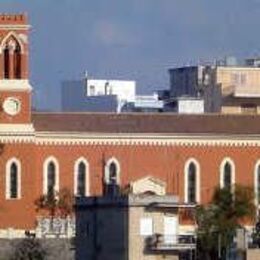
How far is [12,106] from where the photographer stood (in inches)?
6019

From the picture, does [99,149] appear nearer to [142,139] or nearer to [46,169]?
[142,139]

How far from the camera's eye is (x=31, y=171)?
152 meters

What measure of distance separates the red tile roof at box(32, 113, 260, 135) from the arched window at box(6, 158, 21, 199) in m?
3.21

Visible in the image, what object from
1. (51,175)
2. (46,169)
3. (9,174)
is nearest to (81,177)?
(51,175)

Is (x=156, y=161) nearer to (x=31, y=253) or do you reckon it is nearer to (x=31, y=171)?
(x=31, y=171)

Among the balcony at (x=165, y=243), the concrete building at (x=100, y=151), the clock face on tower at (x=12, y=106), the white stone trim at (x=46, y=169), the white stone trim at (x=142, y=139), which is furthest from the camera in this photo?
the white stone trim at (x=142, y=139)

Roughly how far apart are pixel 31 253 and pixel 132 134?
27403 mm

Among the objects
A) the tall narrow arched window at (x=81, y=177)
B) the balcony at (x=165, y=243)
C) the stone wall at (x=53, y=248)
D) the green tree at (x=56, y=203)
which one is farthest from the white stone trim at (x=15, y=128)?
the balcony at (x=165, y=243)

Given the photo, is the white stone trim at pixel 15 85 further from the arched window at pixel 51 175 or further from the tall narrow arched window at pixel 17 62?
the arched window at pixel 51 175

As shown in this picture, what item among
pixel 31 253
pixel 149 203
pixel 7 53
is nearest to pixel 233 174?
pixel 7 53

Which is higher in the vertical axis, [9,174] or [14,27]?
[14,27]

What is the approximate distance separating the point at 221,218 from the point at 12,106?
65.7 ft

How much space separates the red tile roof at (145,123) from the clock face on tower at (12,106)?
1.73m

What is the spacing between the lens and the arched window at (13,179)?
497 ft
